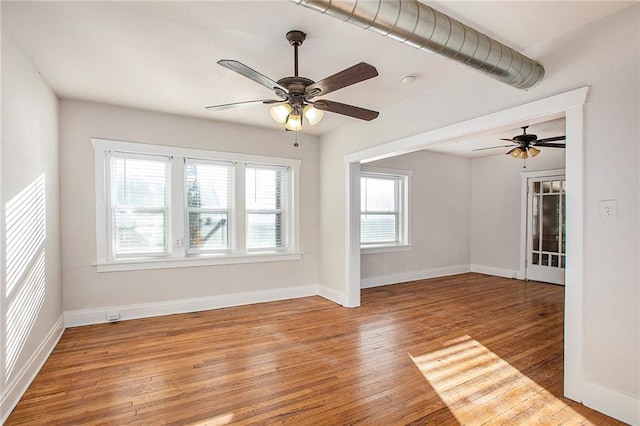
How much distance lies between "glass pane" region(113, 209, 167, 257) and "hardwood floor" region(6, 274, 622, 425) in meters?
0.93

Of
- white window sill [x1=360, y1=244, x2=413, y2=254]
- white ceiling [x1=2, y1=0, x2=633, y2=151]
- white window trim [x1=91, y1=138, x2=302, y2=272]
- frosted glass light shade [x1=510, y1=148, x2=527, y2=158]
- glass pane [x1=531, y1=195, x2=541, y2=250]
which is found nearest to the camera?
white ceiling [x1=2, y1=0, x2=633, y2=151]

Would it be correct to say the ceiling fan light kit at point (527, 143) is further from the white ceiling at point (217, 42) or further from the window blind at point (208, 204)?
the window blind at point (208, 204)

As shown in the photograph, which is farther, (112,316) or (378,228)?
(378,228)

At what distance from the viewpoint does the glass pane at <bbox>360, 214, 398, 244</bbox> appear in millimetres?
6285

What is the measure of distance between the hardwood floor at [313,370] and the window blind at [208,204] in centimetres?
102

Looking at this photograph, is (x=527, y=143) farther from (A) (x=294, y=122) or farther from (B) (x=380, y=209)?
(A) (x=294, y=122)

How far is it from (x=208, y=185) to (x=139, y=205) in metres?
0.94

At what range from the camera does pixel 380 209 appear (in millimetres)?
6480

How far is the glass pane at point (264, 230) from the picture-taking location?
5.13 meters

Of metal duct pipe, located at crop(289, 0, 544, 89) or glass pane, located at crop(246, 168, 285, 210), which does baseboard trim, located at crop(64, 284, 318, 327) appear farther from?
metal duct pipe, located at crop(289, 0, 544, 89)

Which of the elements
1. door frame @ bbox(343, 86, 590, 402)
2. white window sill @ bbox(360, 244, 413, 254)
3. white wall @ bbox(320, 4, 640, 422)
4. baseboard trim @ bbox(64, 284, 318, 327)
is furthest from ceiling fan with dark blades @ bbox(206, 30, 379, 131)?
white window sill @ bbox(360, 244, 413, 254)

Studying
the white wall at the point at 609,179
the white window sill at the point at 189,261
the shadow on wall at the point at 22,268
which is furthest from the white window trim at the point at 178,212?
the white wall at the point at 609,179

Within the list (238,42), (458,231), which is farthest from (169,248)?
(458,231)

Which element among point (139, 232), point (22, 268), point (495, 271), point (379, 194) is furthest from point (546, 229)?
point (22, 268)
